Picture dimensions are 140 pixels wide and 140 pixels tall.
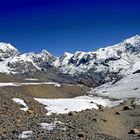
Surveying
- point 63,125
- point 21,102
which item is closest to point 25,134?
point 63,125

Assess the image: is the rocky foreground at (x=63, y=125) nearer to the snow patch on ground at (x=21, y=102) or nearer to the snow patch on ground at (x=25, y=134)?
the snow patch on ground at (x=25, y=134)

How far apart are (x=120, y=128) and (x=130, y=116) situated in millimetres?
9307

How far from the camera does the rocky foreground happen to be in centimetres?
3550

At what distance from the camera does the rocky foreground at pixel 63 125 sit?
35.5 metres

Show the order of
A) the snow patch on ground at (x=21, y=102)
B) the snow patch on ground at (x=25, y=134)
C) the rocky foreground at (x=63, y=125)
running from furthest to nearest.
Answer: the snow patch on ground at (x=21, y=102)
the rocky foreground at (x=63, y=125)
the snow patch on ground at (x=25, y=134)

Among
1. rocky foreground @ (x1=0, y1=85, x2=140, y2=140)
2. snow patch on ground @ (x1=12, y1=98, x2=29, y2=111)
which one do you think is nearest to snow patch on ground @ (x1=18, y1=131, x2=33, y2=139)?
rocky foreground @ (x1=0, y1=85, x2=140, y2=140)

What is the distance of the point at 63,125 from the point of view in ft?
132

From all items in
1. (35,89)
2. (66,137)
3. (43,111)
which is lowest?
(66,137)

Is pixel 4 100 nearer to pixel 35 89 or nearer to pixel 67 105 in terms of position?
pixel 67 105

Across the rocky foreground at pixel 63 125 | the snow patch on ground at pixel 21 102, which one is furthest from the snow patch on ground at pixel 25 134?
the snow patch on ground at pixel 21 102

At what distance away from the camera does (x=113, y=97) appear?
8669 cm

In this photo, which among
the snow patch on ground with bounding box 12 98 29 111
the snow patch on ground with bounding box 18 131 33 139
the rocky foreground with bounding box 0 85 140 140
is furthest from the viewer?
the snow patch on ground with bounding box 12 98 29 111

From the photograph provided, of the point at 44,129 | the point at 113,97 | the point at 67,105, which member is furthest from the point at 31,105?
the point at 113,97

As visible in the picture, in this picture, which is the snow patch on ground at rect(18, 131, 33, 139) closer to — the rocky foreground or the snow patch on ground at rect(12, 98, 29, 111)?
the rocky foreground
